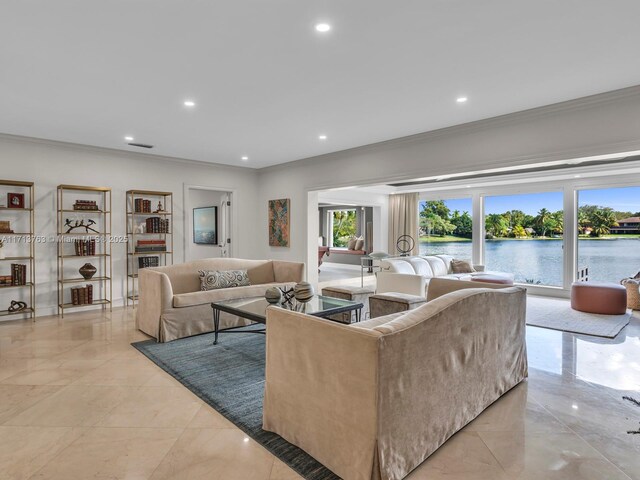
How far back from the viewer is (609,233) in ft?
22.6

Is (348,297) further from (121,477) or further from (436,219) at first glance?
(436,219)

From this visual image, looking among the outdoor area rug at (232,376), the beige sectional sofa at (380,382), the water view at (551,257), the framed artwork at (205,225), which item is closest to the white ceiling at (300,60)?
the beige sectional sofa at (380,382)

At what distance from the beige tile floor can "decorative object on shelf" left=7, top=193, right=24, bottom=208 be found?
247 cm

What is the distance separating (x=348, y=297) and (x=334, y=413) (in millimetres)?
3292

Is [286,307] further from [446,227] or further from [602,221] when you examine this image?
[446,227]

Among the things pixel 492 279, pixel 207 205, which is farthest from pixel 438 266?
pixel 207 205

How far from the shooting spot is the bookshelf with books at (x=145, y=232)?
618 centimetres

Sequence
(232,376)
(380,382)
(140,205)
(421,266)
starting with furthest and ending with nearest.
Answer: (421,266), (140,205), (232,376), (380,382)

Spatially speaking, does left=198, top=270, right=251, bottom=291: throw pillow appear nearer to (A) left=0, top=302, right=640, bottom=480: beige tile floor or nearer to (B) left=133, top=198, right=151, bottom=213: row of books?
(A) left=0, top=302, right=640, bottom=480: beige tile floor

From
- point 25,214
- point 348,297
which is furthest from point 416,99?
point 25,214

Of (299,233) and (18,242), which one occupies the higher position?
(299,233)

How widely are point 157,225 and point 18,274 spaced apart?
1977mm

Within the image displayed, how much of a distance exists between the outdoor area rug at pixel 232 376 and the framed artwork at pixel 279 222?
124 inches

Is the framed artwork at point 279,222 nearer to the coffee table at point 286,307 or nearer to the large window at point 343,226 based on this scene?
the coffee table at point 286,307
